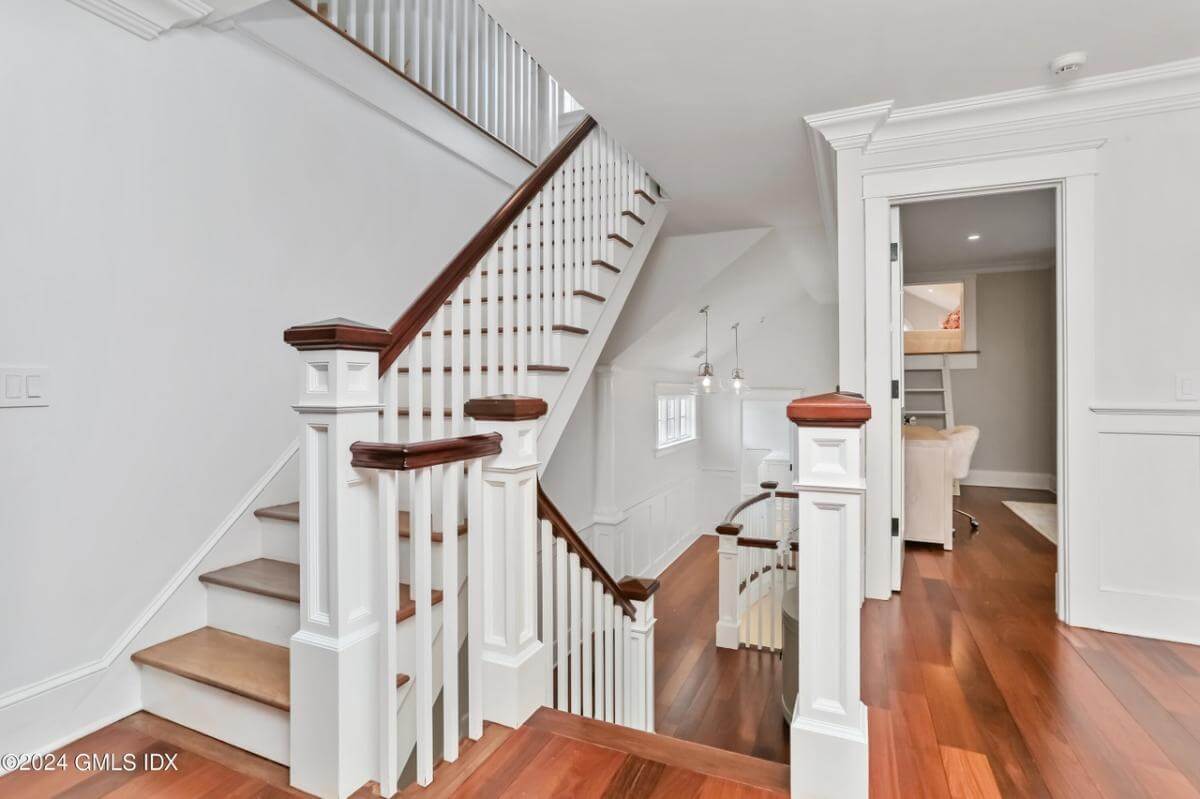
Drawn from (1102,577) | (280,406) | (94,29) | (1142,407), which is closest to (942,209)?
(1142,407)

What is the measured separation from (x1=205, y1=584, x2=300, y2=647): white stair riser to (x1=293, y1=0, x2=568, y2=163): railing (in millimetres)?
2404

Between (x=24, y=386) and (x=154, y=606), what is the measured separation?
0.80m

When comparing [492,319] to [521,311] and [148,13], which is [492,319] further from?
[148,13]

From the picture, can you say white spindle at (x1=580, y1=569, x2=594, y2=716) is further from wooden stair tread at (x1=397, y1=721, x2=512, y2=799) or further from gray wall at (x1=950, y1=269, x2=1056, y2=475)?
gray wall at (x1=950, y1=269, x2=1056, y2=475)

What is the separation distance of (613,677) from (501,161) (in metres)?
3.16

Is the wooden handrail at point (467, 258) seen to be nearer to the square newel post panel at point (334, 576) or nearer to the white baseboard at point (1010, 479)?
the square newel post panel at point (334, 576)

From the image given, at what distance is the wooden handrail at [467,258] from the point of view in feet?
5.66

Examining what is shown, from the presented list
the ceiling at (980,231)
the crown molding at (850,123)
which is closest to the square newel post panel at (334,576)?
the crown molding at (850,123)

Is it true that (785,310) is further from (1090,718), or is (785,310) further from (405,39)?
(1090,718)

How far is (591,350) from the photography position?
10.1ft

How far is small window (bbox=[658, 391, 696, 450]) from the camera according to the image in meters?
6.73

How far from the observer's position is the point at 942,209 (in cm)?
360

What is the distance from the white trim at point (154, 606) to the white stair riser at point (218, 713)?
108 millimetres

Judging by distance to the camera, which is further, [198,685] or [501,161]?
[501,161]
